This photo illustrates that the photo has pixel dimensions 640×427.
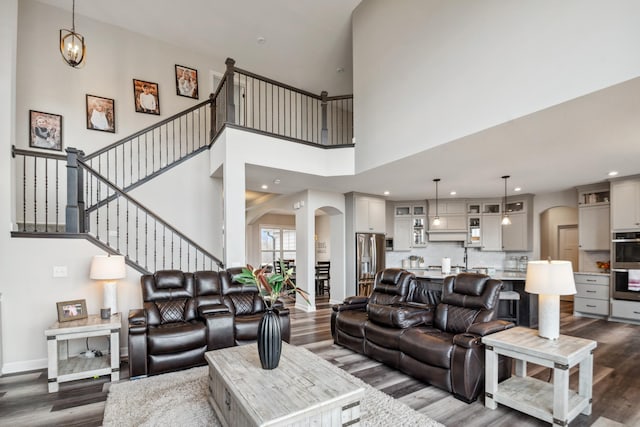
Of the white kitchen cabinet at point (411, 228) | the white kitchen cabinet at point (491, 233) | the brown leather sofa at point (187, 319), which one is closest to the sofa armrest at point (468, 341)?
the brown leather sofa at point (187, 319)

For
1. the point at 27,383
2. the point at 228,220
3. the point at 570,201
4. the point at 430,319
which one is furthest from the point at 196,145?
the point at 570,201

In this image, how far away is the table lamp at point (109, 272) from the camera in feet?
12.1

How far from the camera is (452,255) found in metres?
9.12

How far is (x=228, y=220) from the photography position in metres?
4.95

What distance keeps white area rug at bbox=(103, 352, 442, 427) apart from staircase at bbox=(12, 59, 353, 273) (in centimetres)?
171

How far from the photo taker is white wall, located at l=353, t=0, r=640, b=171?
2664 millimetres

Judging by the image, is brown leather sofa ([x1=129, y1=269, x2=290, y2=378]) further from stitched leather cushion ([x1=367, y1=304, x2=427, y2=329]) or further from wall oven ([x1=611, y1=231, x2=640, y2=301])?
wall oven ([x1=611, y1=231, x2=640, y2=301])

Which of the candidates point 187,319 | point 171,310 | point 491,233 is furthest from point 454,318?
point 491,233

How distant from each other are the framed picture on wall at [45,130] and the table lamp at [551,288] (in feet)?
23.7

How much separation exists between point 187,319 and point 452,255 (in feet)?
24.5

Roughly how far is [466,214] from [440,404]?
681cm

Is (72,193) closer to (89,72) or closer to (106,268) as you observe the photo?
(106,268)

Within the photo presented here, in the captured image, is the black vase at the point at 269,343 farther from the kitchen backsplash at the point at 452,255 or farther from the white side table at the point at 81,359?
the kitchen backsplash at the point at 452,255

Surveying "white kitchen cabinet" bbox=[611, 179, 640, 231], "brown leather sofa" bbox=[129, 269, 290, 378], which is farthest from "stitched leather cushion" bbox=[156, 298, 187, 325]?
"white kitchen cabinet" bbox=[611, 179, 640, 231]
